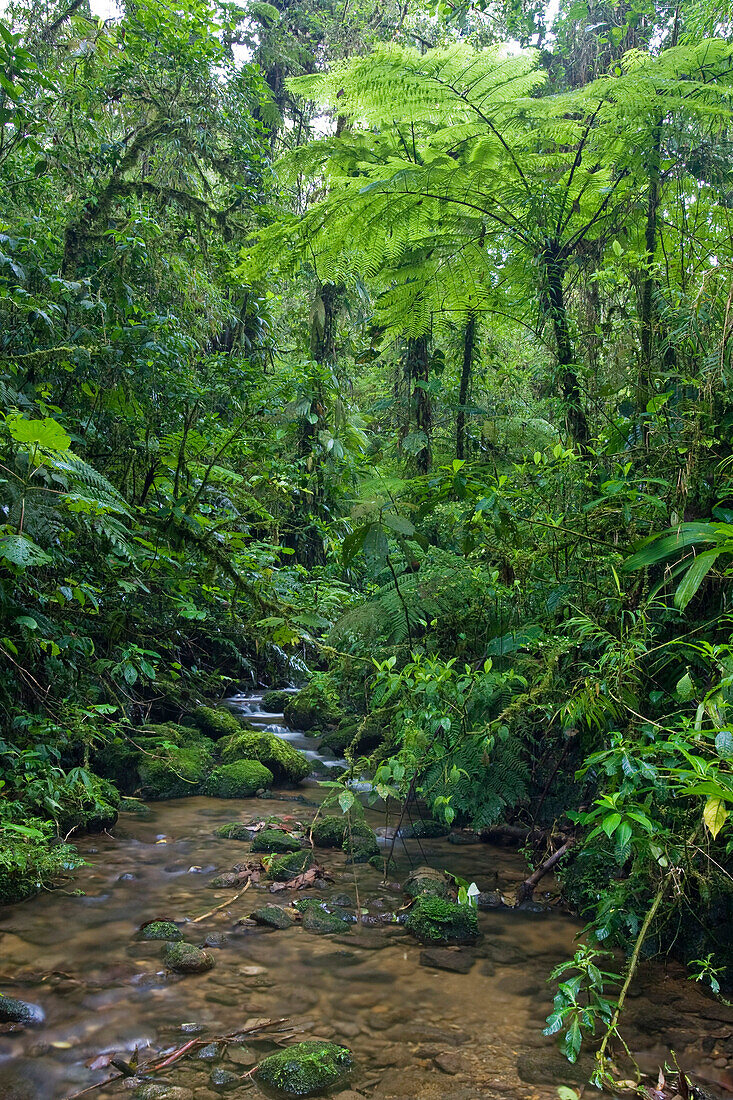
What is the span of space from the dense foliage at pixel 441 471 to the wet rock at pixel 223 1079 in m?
1.26

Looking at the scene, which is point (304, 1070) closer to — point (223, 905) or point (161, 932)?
point (161, 932)

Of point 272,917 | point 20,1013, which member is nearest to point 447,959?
point 272,917

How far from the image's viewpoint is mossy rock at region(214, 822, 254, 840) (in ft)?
17.9

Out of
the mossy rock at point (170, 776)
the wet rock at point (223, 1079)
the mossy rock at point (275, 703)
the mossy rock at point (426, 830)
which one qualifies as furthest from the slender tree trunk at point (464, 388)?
the wet rock at point (223, 1079)

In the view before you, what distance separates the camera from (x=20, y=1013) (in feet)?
10.1

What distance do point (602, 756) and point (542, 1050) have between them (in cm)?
124

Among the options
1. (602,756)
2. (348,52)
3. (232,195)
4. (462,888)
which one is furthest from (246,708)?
(348,52)

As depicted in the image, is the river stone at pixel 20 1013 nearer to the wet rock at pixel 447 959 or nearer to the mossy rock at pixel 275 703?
the wet rock at pixel 447 959

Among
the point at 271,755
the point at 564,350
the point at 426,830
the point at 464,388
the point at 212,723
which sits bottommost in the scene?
the point at 426,830

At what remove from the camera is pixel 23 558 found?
3119 millimetres

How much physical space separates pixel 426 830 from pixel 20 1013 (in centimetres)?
307

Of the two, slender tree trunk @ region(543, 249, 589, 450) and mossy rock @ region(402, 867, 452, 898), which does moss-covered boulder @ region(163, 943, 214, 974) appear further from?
slender tree trunk @ region(543, 249, 589, 450)

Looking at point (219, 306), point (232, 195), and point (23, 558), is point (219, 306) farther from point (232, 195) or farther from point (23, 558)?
point (23, 558)

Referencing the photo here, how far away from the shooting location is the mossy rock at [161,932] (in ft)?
12.5
